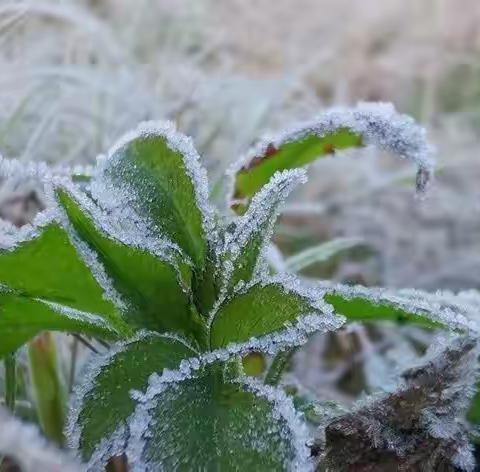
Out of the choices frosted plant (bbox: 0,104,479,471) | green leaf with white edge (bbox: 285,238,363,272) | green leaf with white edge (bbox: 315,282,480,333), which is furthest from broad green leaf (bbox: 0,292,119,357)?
green leaf with white edge (bbox: 285,238,363,272)

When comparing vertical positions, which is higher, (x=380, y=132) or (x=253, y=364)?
(x=380, y=132)

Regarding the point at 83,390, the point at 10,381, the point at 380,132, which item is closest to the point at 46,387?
the point at 10,381

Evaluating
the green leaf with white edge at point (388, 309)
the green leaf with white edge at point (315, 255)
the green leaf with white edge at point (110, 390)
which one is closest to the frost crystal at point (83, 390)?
the green leaf with white edge at point (110, 390)

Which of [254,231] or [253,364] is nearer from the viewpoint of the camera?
[254,231]

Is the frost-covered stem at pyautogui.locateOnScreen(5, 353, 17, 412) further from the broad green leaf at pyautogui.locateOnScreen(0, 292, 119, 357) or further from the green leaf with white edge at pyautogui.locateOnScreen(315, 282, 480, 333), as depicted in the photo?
the green leaf with white edge at pyautogui.locateOnScreen(315, 282, 480, 333)

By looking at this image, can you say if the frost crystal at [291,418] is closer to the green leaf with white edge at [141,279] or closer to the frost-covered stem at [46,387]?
the green leaf with white edge at [141,279]

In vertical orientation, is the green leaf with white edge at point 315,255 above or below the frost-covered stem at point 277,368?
above

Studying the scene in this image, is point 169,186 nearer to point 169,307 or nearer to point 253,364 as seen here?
point 169,307
